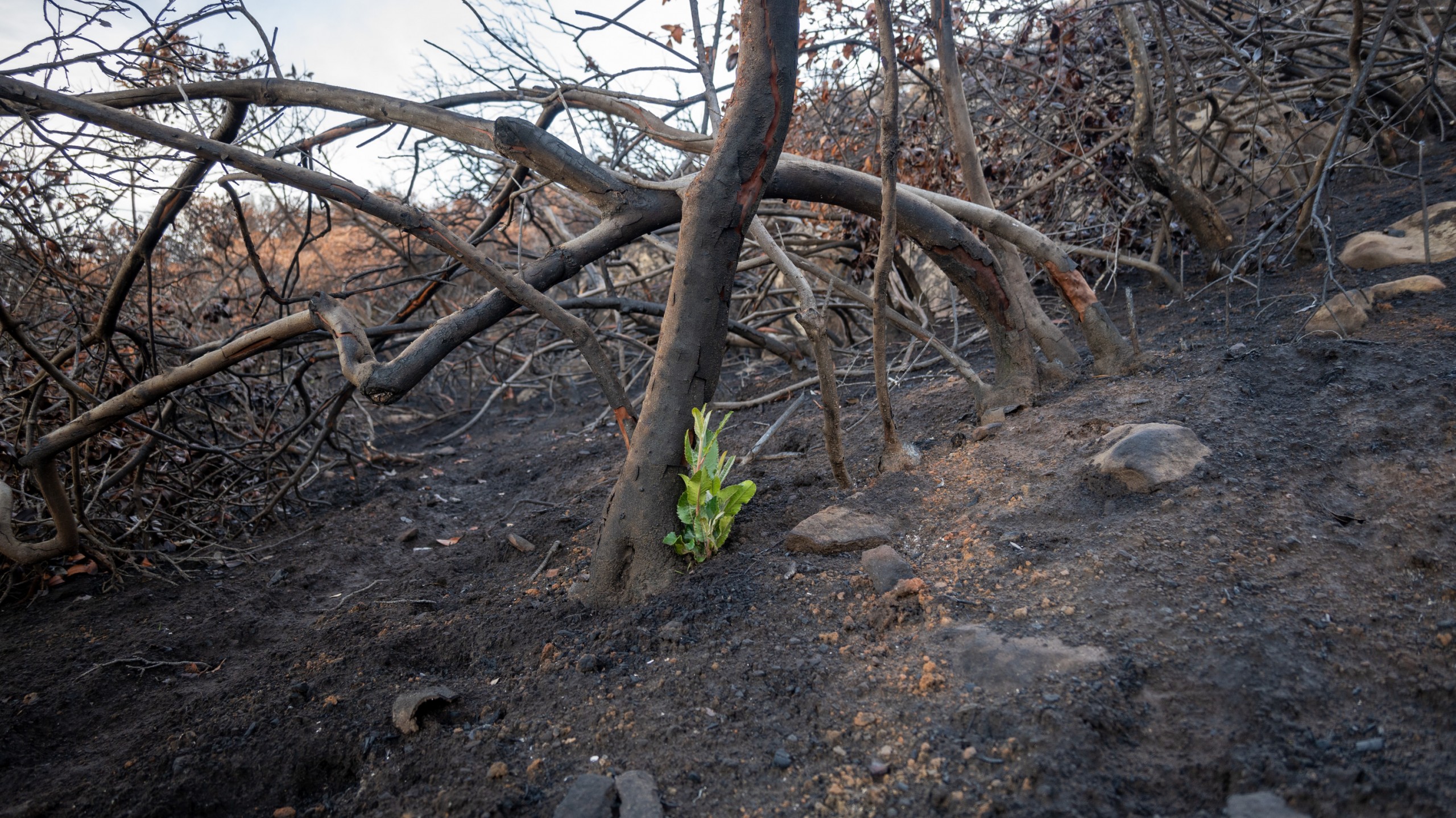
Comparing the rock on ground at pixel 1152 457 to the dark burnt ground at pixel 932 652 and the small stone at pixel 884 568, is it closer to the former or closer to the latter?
the dark burnt ground at pixel 932 652

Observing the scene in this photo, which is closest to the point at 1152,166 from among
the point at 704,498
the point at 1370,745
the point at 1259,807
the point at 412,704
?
the point at 704,498

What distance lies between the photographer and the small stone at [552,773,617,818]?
1642 mm

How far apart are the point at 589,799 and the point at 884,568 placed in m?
1.03

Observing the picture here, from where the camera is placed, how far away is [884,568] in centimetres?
229

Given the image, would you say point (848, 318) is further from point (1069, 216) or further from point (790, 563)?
point (790, 563)

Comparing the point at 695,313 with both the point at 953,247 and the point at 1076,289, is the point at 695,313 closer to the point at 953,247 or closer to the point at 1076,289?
the point at 953,247

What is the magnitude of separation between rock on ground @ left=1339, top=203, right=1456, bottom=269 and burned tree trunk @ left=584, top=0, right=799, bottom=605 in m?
3.07

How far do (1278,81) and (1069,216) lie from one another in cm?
139

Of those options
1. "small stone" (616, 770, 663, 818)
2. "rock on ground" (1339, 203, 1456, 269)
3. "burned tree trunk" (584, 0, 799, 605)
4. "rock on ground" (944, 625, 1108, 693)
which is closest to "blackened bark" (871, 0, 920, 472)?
"burned tree trunk" (584, 0, 799, 605)

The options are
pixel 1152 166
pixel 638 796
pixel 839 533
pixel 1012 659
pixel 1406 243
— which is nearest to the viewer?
pixel 638 796

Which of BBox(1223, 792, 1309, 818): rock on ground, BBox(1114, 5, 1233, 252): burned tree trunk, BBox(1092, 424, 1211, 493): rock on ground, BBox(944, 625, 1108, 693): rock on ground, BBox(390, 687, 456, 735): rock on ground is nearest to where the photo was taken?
BBox(1223, 792, 1309, 818): rock on ground

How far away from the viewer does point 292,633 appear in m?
2.88

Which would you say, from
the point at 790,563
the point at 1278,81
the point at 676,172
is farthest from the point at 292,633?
the point at 1278,81

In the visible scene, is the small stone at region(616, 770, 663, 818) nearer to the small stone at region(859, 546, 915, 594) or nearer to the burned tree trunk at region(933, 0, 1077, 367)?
the small stone at region(859, 546, 915, 594)
